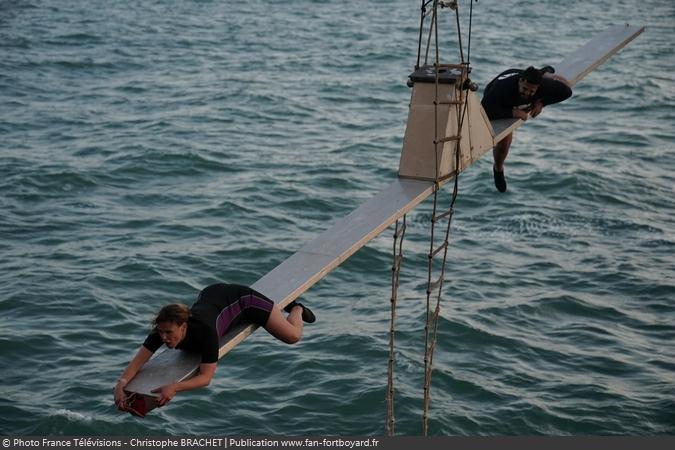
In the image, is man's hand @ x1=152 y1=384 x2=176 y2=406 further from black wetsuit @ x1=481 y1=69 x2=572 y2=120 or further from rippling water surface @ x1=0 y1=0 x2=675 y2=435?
rippling water surface @ x1=0 y1=0 x2=675 y2=435

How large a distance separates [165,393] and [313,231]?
1400 centimetres

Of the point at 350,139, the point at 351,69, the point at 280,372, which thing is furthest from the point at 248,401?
the point at 351,69

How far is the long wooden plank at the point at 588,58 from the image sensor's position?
1128 centimetres

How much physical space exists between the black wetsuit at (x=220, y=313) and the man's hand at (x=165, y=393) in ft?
1.24

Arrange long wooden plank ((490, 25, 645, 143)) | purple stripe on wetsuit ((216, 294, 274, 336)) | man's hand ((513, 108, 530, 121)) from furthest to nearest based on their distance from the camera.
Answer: man's hand ((513, 108, 530, 121)) < long wooden plank ((490, 25, 645, 143)) < purple stripe on wetsuit ((216, 294, 274, 336))

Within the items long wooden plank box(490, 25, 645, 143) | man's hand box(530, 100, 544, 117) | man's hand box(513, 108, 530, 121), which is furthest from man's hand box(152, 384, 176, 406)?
man's hand box(530, 100, 544, 117)

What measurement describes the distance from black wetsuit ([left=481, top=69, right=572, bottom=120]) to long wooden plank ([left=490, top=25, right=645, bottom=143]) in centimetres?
11

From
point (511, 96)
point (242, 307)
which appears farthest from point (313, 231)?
point (242, 307)

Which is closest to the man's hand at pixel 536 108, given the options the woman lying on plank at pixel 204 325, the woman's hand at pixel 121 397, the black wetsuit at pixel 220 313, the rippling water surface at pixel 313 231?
the woman lying on plank at pixel 204 325

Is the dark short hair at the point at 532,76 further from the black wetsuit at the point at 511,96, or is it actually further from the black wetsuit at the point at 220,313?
the black wetsuit at the point at 220,313

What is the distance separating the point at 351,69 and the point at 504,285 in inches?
594

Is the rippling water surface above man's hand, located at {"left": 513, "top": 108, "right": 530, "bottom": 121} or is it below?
below

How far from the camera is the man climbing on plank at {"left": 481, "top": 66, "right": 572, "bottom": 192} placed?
11508mm

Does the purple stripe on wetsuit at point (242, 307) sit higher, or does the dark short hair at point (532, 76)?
the dark short hair at point (532, 76)
